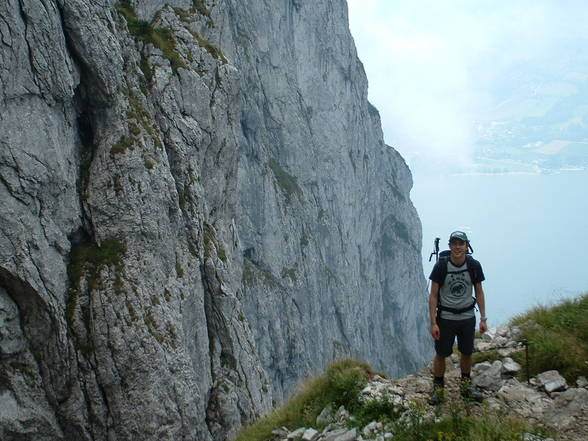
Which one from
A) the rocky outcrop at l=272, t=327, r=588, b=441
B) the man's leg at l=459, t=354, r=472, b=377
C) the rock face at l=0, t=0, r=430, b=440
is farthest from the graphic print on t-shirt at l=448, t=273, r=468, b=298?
the rock face at l=0, t=0, r=430, b=440

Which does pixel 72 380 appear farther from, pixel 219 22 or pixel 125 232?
pixel 219 22

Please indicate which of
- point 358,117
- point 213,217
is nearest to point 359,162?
point 358,117

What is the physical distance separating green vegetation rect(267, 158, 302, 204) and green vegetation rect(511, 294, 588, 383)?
63374mm

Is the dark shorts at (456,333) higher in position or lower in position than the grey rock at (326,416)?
higher

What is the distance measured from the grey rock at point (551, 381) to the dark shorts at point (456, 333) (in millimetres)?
1422

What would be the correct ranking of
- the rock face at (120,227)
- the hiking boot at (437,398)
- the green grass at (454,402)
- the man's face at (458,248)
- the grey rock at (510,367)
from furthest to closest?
the rock face at (120,227) < the grey rock at (510,367) < the man's face at (458,248) < the hiking boot at (437,398) < the green grass at (454,402)

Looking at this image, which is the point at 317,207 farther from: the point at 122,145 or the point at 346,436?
the point at 346,436

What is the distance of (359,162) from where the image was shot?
105 m

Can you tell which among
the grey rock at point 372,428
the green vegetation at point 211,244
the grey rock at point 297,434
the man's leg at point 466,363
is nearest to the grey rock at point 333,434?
the grey rock at point 372,428

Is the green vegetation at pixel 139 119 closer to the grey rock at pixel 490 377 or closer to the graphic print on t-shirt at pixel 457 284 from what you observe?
the graphic print on t-shirt at pixel 457 284

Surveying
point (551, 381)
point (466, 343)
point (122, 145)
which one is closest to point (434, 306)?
point (466, 343)

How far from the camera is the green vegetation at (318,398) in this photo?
9344 mm

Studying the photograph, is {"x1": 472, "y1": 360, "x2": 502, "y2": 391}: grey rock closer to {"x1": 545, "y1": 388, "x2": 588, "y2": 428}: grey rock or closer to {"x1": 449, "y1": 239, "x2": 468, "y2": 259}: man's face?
{"x1": 545, "y1": 388, "x2": 588, "y2": 428}: grey rock

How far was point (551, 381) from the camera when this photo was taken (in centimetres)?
821
